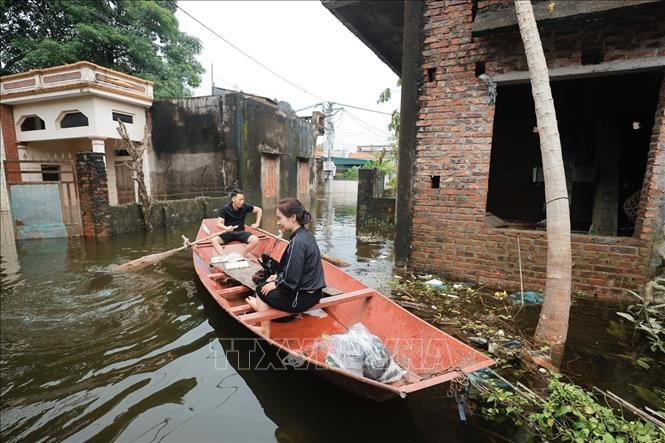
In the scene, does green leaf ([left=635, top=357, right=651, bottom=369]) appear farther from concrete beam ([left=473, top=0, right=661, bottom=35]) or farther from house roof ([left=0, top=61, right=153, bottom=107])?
house roof ([left=0, top=61, right=153, bottom=107])

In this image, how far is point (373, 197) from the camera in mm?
9430

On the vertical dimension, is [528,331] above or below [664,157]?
below

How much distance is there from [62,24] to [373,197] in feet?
54.2

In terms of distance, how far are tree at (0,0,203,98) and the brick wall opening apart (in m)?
13.5

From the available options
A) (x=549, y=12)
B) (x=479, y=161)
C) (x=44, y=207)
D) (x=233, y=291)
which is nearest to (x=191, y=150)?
(x=44, y=207)

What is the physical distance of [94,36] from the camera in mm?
14562

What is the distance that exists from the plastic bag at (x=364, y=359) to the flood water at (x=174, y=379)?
39 cm

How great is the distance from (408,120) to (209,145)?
10.5 m

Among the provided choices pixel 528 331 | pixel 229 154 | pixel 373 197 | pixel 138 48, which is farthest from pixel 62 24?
pixel 528 331

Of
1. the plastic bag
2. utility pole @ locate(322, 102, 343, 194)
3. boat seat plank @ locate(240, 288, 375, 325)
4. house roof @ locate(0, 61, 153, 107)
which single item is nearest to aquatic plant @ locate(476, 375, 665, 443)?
the plastic bag

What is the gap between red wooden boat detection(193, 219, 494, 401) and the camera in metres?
2.34

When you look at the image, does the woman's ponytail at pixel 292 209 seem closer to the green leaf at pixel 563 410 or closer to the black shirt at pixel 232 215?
the green leaf at pixel 563 410

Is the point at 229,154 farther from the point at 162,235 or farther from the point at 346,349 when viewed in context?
the point at 346,349

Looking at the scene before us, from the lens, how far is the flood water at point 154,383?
8.45ft
